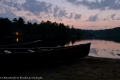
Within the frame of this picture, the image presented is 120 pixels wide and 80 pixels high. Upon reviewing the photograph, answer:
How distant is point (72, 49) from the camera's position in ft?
35.3

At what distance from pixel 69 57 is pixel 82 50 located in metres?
1.75

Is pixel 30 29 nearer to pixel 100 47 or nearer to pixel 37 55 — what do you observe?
pixel 100 47

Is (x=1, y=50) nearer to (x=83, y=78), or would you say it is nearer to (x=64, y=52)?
(x=64, y=52)

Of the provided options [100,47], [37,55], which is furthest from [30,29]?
[37,55]

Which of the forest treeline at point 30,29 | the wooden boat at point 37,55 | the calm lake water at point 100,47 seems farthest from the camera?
the forest treeline at point 30,29

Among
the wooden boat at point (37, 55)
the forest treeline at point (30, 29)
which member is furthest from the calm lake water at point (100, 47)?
the forest treeline at point (30, 29)

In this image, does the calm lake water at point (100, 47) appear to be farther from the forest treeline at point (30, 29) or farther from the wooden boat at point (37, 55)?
the forest treeline at point (30, 29)

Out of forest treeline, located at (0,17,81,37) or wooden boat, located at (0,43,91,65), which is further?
forest treeline, located at (0,17,81,37)

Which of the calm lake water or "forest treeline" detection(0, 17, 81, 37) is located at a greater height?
"forest treeline" detection(0, 17, 81, 37)

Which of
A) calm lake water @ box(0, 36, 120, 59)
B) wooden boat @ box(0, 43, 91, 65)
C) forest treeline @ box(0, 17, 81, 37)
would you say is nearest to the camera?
wooden boat @ box(0, 43, 91, 65)

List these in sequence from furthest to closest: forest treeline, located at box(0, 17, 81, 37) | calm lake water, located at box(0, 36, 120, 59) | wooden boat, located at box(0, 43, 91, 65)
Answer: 1. forest treeline, located at box(0, 17, 81, 37)
2. calm lake water, located at box(0, 36, 120, 59)
3. wooden boat, located at box(0, 43, 91, 65)

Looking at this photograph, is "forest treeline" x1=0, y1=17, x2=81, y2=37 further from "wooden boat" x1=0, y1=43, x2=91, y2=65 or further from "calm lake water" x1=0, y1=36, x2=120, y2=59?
"wooden boat" x1=0, y1=43, x2=91, y2=65

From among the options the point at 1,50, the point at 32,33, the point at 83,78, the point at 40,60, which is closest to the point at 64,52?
the point at 40,60

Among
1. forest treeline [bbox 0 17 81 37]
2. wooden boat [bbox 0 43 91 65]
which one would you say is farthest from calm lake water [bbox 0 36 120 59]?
forest treeline [bbox 0 17 81 37]
